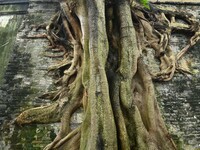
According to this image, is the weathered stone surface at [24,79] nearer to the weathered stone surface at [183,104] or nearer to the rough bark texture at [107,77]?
the rough bark texture at [107,77]

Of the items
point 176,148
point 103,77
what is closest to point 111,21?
point 103,77

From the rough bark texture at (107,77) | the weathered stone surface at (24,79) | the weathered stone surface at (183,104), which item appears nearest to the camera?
the rough bark texture at (107,77)

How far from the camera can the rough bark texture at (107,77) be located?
12.4 feet

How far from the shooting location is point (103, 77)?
4.00 m

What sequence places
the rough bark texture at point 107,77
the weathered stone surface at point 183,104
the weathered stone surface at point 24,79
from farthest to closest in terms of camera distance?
the weathered stone surface at point 183,104
the weathered stone surface at point 24,79
the rough bark texture at point 107,77

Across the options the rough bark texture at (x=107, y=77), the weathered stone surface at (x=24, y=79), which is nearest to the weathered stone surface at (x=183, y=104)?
the rough bark texture at (x=107, y=77)

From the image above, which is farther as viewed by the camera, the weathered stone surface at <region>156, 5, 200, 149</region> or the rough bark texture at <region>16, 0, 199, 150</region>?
the weathered stone surface at <region>156, 5, 200, 149</region>

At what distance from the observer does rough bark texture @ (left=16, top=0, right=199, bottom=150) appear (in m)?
3.79

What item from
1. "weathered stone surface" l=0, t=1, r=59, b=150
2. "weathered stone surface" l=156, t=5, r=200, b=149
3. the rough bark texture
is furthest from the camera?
"weathered stone surface" l=156, t=5, r=200, b=149

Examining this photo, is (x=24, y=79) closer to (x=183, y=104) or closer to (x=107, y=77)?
(x=107, y=77)

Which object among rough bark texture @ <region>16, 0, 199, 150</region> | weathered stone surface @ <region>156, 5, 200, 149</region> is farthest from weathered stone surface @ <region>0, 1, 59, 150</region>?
weathered stone surface @ <region>156, 5, 200, 149</region>

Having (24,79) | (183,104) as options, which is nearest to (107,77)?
(183,104)

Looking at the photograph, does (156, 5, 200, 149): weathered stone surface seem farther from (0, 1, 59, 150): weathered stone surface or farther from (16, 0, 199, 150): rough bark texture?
(0, 1, 59, 150): weathered stone surface

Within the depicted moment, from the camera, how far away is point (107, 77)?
173 inches
